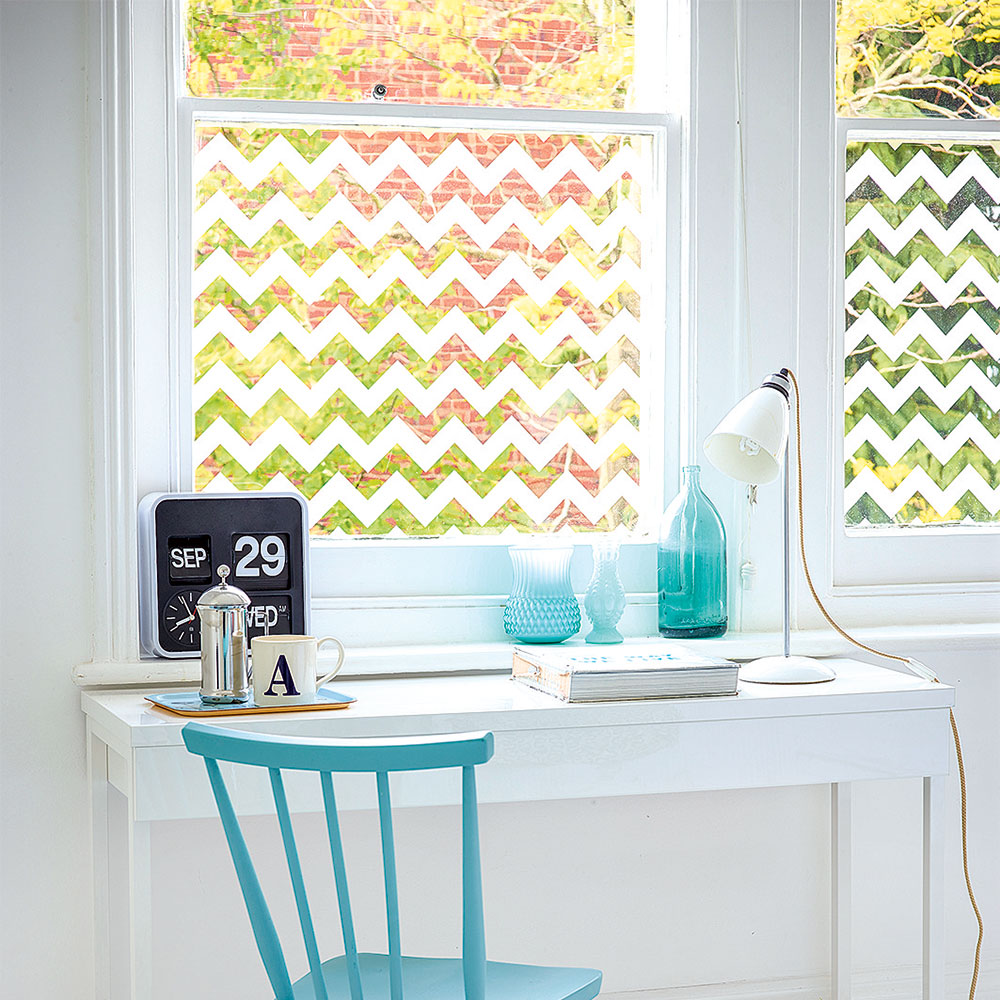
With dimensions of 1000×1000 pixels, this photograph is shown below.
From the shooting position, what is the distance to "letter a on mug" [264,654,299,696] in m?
1.96

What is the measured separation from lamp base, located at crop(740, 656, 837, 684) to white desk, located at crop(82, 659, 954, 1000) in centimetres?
2

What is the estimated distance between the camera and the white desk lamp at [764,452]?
2123 mm

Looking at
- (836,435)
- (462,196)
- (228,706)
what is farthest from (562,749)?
(462,196)

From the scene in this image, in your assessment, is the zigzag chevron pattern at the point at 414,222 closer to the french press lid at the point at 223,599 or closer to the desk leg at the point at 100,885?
the french press lid at the point at 223,599

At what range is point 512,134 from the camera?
2.52 m

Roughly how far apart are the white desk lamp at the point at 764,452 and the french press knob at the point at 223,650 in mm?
864

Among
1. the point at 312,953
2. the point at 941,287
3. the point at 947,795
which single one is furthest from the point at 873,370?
the point at 312,953

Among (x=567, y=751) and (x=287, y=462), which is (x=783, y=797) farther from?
(x=287, y=462)

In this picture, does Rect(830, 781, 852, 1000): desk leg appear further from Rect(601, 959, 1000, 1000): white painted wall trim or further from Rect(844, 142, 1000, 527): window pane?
Rect(844, 142, 1000, 527): window pane

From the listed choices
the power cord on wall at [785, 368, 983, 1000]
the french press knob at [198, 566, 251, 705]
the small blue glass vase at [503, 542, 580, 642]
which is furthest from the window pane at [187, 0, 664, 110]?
the french press knob at [198, 566, 251, 705]

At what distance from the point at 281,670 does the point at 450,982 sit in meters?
0.55

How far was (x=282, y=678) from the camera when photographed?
1.96 metres

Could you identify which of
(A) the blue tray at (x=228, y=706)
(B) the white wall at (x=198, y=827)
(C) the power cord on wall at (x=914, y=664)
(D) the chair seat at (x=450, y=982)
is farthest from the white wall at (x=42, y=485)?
(C) the power cord on wall at (x=914, y=664)

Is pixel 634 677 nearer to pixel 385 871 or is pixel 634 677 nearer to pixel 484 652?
pixel 484 652
